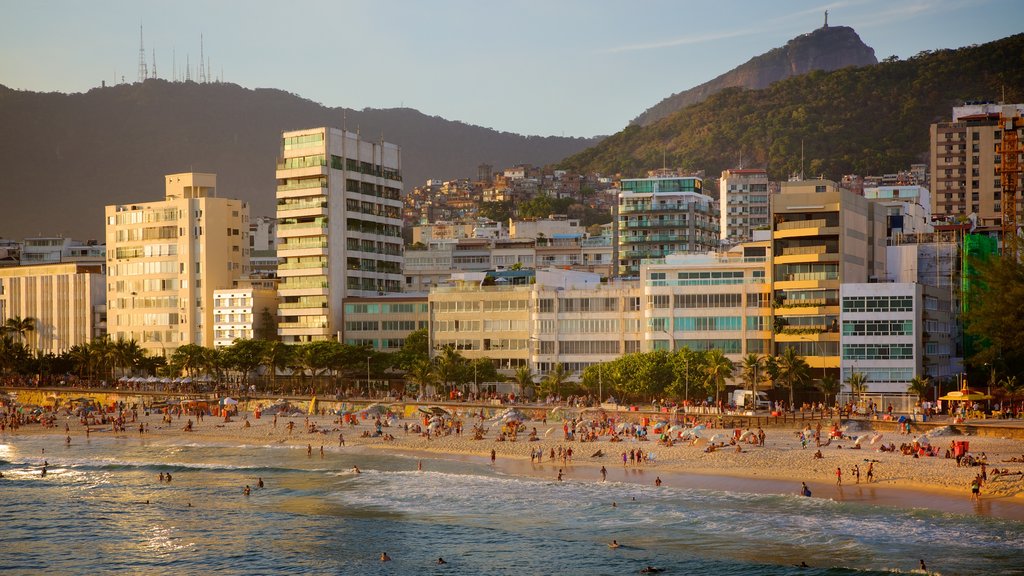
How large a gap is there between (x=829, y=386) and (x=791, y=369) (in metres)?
3.24

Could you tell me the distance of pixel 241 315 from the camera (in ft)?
465

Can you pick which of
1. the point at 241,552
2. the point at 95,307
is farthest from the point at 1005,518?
the point at 95,307

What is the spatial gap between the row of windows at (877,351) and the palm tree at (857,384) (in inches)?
62.8

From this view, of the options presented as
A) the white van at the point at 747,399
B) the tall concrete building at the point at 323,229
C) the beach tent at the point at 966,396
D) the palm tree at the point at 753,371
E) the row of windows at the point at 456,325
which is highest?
the tall concrete building at the point at 323,229

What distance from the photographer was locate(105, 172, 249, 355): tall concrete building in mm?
148250

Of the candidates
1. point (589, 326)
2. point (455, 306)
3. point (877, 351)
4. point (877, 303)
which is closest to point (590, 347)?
point (589, 326)

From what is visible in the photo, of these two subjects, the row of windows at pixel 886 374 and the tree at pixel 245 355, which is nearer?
the row of windows at pixel 886 374

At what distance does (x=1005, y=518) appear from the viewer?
5784 centimetres

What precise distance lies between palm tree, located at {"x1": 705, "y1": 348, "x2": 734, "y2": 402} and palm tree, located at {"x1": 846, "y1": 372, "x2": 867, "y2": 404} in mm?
9449

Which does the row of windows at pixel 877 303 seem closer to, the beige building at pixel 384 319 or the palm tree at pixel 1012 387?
the palm tree at pixel 1012 387

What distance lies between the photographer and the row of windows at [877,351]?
96.6 metres

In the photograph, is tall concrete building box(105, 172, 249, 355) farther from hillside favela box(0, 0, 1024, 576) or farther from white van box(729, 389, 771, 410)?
white van box(729, 389, 771, 410)

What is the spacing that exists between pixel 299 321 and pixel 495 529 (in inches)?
3205

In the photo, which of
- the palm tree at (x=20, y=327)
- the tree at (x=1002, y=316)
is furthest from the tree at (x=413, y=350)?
the palm tree at (x=20, y=327)
